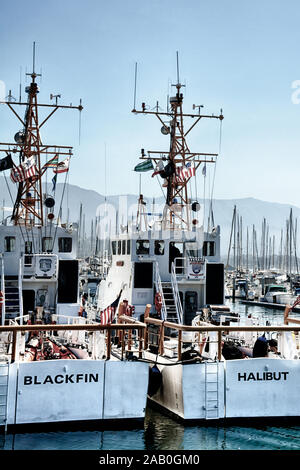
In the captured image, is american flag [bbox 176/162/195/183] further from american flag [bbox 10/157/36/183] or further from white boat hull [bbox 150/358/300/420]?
white boat hull [bbox 150/358/300/420]

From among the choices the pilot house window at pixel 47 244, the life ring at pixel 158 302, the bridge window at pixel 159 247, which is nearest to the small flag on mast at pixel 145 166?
the bridge window at pixel 159 247

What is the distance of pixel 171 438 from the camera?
42.5 ft

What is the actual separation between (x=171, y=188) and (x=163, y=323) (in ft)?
39.5

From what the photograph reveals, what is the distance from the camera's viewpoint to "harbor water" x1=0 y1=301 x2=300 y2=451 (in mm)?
11992

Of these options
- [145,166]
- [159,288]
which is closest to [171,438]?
[159,288]

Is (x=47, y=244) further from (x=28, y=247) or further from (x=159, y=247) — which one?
(x=159, y=247)

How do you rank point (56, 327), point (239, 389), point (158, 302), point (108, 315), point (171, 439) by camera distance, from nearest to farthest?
point (56, 327) → point (171, 439) → point (239, 389) → point (108, 315) → point (158, 302)

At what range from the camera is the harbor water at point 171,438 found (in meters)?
12.0

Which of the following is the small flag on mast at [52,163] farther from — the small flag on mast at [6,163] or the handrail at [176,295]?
the handrail at [176,295]

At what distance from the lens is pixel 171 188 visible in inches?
1007

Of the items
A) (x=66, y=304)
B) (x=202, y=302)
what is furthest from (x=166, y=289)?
(x=66, y=304)

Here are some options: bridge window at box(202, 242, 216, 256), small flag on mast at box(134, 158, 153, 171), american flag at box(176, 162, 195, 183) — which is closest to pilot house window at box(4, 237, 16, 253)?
small flag on mast at box(134, 158, 153, 171)
